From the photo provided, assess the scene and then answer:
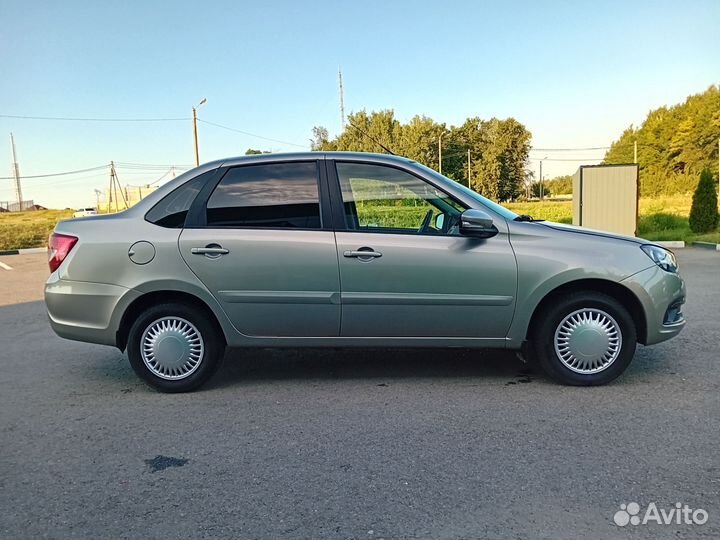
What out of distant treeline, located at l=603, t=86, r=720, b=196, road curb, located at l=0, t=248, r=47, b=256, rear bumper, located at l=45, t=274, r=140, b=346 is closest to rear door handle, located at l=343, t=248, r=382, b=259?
rear bumper, located at l=45, t=274, r=140, b=346

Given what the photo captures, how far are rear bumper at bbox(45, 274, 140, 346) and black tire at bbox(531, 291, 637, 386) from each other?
312 cm

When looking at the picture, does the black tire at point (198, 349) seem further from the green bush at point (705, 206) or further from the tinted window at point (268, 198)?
the green bush at point (705, 206)

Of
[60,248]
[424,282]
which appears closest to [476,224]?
[424,282]

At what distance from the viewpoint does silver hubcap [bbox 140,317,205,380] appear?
4426mm

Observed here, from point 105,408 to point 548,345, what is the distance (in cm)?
332

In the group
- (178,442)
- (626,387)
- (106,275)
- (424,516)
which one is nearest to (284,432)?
(178,442)

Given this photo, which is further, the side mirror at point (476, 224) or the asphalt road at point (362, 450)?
the side mirror at point (476, 224)

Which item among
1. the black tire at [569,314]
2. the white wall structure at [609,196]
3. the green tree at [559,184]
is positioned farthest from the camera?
the green tree at [559,184]

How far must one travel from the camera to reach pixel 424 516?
2.58 metres

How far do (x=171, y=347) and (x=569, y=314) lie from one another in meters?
3.05

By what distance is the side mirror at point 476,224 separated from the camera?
4.15 m

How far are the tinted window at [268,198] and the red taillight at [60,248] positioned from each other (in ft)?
3.56

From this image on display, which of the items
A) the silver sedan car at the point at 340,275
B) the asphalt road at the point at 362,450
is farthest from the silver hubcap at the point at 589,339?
the asphalt road at the point at 362,450

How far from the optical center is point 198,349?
14.6ft
